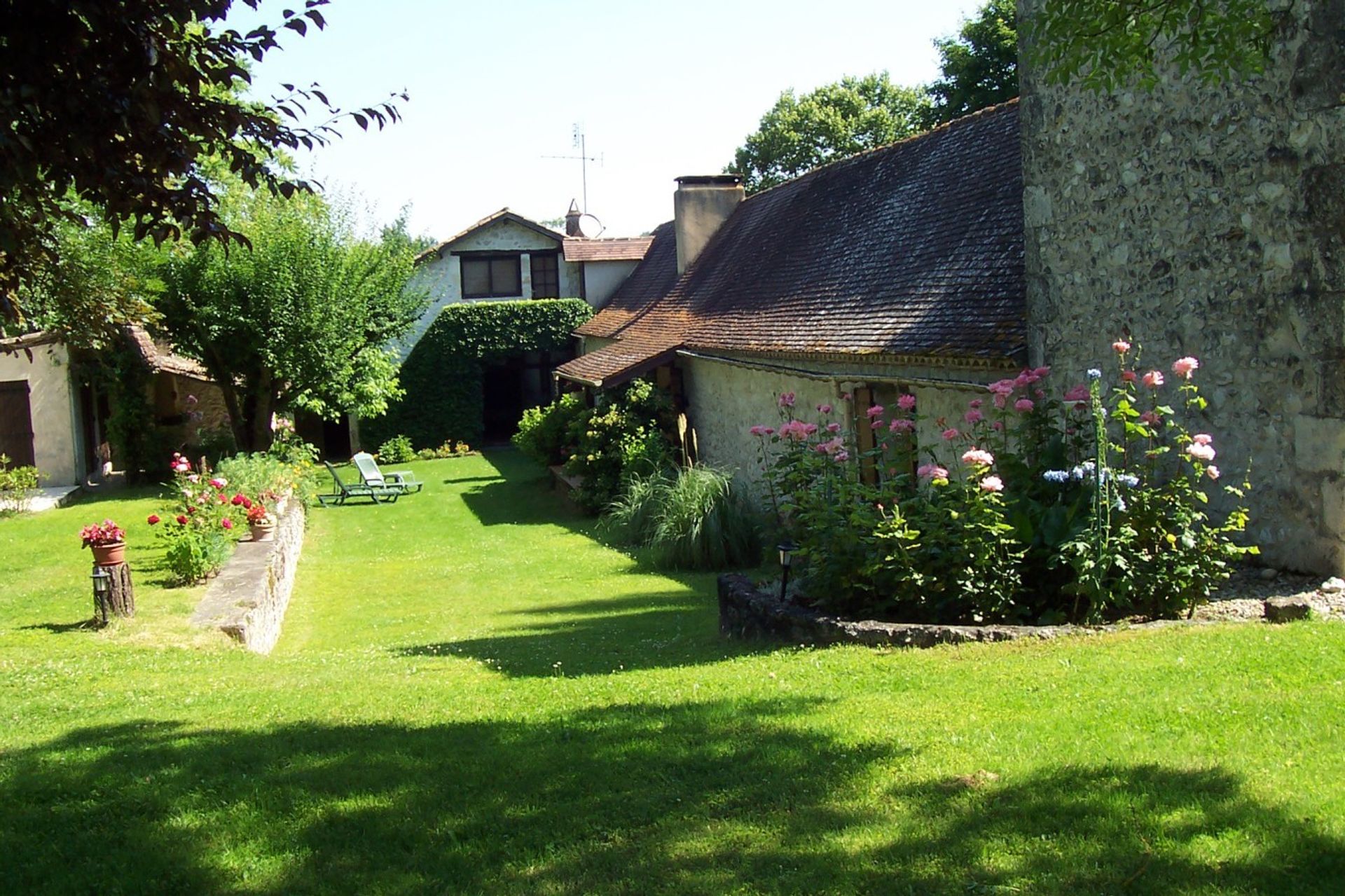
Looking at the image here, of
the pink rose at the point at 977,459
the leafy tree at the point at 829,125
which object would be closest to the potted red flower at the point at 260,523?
the pink rose at the point at 977,459

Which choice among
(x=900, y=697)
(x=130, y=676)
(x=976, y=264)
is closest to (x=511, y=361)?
(x=976, y=264)

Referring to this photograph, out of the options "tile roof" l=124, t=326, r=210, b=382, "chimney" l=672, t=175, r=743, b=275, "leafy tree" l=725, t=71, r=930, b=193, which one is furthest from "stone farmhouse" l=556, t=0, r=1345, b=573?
"leafy tree" l=725, t=71, r=930, b=193

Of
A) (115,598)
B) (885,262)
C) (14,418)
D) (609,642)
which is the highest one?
(885,262)

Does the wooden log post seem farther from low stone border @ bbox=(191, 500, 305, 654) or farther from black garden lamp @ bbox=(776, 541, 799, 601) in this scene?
black garden lamp @ bbox=(776, 541, 799, 601)

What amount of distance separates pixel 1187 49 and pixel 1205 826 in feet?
19.4

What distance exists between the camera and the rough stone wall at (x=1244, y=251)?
7.73 m

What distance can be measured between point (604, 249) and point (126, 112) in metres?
29.9

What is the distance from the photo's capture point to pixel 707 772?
4949 mm

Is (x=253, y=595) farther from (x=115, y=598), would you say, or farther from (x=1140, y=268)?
(x=1140, y=268)

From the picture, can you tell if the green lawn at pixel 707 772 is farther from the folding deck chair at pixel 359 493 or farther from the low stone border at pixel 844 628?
the folding deck chair at pixel 359 493

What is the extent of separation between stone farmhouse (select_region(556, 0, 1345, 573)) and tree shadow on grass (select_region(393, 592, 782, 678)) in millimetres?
3410

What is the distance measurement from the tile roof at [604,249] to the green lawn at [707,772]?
87.5 ft

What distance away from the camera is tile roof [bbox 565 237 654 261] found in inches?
1362

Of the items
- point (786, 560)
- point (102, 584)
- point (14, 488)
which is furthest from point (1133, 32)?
point (14, 488)
